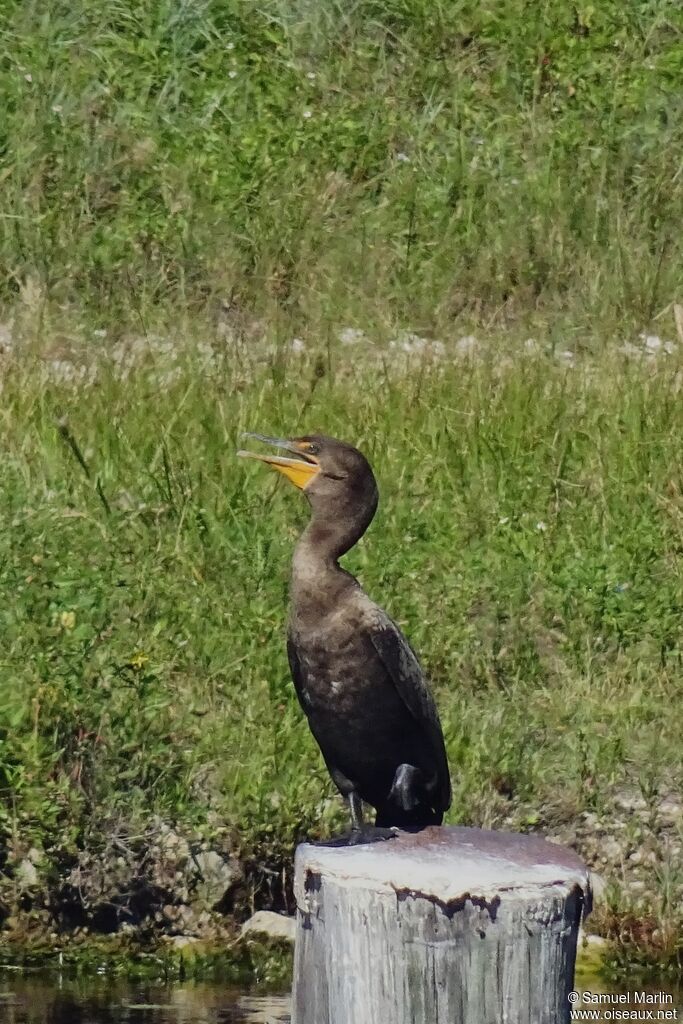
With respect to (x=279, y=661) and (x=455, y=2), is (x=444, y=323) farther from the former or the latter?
(x=279, y=661)

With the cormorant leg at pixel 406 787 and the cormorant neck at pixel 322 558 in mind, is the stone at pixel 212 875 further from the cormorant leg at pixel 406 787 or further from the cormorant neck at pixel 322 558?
the cormorant neck at pixel 322 558

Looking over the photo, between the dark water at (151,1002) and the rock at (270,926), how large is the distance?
17 centimetres

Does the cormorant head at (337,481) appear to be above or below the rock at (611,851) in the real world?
above

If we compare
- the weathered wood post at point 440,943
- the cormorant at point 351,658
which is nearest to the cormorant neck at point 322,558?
the cormorant at point 351,658

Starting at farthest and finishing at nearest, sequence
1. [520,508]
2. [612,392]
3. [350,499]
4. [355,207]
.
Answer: [355,207] < [612,392] < [520,508] < [350,499]

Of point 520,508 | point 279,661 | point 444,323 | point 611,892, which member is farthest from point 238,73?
point 611,892

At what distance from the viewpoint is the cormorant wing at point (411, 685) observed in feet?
14.0

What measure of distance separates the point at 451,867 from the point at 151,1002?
198 centimetres

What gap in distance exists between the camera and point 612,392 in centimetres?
779

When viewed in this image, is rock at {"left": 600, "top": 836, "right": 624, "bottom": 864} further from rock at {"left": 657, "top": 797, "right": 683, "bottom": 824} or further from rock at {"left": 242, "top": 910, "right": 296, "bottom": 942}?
rock at {"left": 242, "top": 910, "right": 296, "bottom": 942}

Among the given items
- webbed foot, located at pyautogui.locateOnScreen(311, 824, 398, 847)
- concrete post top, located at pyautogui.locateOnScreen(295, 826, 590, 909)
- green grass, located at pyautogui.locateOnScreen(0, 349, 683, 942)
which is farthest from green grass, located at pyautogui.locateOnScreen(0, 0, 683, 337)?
concrete post top, located at pyautogui.locateOnScreen(295, 826, 590, 909)

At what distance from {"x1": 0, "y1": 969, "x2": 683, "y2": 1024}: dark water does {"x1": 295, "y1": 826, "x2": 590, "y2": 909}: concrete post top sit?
5.24 feet

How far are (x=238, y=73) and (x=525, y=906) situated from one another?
7.41 meters

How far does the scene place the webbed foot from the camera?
3.85 m
